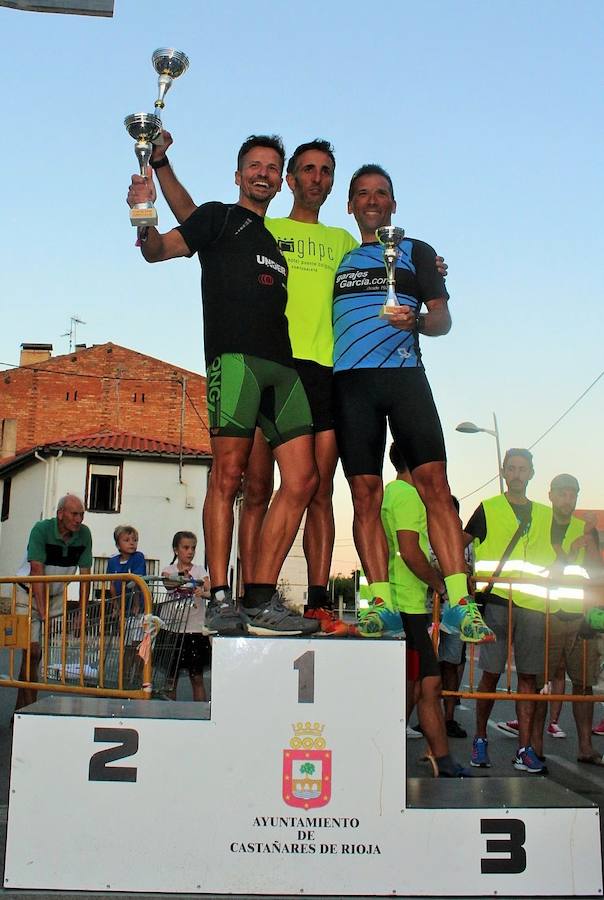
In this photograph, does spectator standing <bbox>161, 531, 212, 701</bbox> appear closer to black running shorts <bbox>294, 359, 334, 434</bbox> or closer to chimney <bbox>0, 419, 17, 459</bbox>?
Result: black running shorts <bbox>294, 359, 334, 434</bbox>

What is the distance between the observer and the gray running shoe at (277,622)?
4.24m

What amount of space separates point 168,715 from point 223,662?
32cm

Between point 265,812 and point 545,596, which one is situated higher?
point 545,596

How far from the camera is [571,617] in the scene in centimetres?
705

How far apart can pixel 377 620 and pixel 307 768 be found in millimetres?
980

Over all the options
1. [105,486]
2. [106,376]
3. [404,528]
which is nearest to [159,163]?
[404,528]

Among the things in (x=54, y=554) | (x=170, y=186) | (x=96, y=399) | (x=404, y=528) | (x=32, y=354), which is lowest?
(x=54, y=554)

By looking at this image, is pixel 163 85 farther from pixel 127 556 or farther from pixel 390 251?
pixel 127 556

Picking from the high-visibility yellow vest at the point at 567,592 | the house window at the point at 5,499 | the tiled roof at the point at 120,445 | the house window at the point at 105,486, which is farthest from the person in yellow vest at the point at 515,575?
the house window at the point at 5,499

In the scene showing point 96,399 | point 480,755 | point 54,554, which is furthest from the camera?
point 96,399

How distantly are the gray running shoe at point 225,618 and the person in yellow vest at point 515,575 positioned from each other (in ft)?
9.27

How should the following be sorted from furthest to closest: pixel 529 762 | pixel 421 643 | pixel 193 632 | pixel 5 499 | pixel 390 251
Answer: pixel 5 499 → pixel 193 632 → pixel 529 762 → pixel 421 643 → pixel 390 251

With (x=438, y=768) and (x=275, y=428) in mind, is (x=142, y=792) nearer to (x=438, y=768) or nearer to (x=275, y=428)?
(x=275, y=428)

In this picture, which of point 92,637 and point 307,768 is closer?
point 307,768
